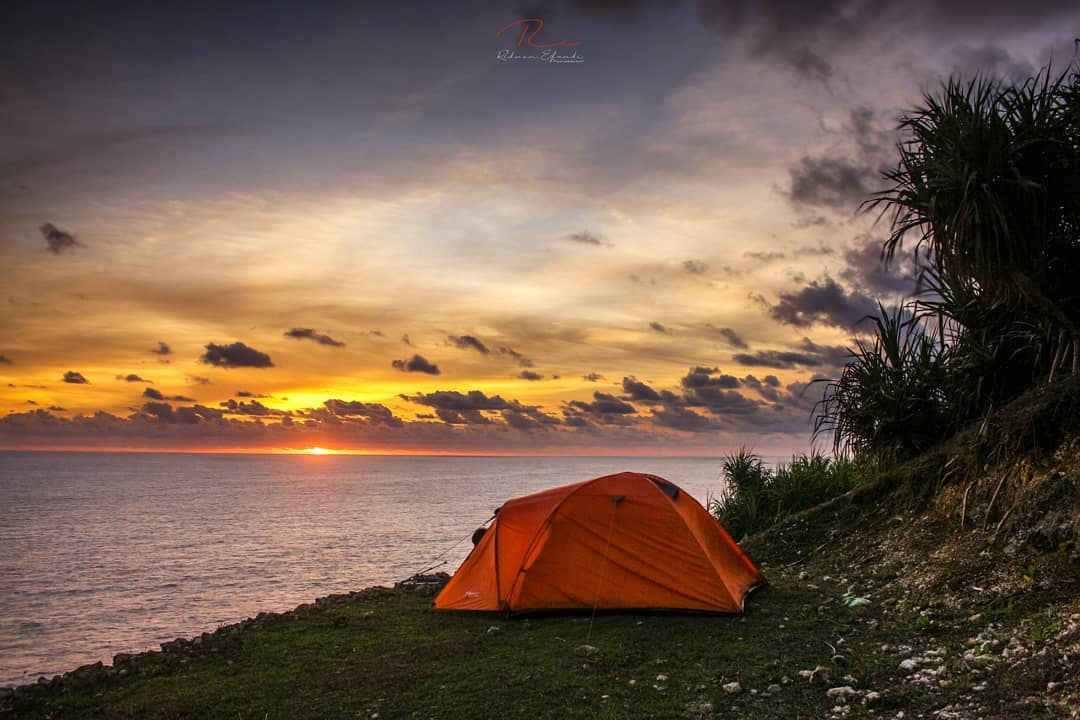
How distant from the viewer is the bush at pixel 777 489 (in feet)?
59.0

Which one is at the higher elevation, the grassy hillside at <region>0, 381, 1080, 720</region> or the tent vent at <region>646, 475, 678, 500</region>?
the tent vent at <region>646, 475, 678, 500</region>

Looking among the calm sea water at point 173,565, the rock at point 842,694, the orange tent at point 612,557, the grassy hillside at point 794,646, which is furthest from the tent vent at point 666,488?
the calm sea water at point 173,565

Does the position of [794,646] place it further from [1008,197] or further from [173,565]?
[173,565]

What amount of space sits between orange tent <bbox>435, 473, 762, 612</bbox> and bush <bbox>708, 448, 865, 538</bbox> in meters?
6.38

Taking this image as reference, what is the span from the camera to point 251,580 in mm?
27734

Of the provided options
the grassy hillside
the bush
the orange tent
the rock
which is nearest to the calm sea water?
the grassy hillside

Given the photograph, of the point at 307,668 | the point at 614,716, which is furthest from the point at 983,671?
the point at 307,668

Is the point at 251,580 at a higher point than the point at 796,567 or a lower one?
lower

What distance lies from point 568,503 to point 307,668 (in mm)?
4495

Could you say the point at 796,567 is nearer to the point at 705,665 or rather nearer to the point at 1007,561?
the point at 1007,561

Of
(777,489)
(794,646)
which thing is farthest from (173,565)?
(794,646)

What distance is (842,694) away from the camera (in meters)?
6.99

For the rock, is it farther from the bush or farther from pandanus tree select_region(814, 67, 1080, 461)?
the bush

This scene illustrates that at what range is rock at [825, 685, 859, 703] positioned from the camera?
693 cm
